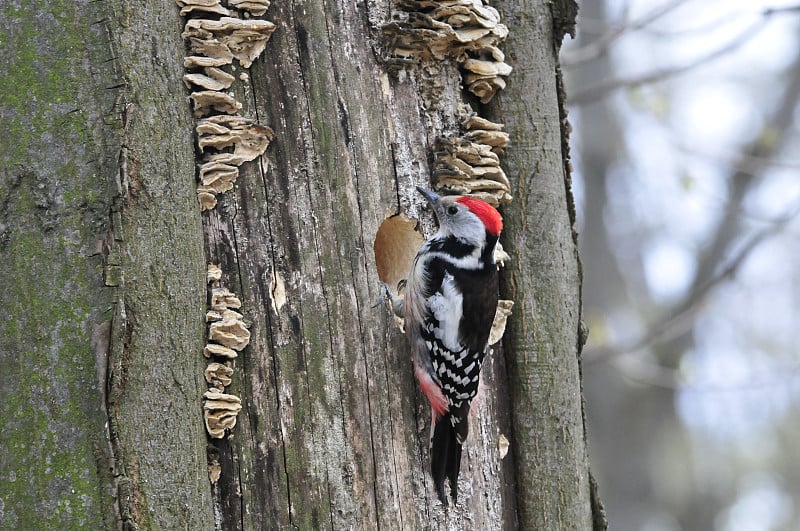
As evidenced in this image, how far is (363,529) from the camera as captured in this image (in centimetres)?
244

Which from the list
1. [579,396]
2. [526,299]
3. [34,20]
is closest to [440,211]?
[526,299]

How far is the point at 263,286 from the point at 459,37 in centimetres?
111

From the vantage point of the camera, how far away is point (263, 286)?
242cm

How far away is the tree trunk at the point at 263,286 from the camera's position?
196 centimetres

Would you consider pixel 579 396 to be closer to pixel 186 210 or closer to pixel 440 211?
pixel 440 211

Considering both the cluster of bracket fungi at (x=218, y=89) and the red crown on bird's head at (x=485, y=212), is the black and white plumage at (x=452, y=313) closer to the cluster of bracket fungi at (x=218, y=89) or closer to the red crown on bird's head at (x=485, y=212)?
the red crown on bird's head at (x=485, y=212)

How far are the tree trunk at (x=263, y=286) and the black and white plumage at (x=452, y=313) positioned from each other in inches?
2.7

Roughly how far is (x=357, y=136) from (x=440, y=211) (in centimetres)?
47

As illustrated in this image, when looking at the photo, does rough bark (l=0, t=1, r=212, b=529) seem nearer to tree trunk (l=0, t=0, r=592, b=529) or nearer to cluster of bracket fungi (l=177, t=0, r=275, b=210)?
tree trunk (l=0, t=0, r=592, b=529)

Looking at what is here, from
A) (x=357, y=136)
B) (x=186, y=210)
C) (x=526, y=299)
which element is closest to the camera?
(x=186, y=210)

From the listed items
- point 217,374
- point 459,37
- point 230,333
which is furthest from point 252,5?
point 217,374

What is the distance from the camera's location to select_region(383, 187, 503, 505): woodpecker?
8.63 feet

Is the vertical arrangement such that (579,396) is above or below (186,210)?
below

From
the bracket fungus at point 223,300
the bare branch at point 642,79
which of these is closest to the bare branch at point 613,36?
the bare branch at point 642,79
